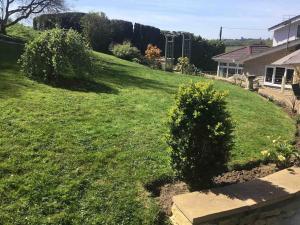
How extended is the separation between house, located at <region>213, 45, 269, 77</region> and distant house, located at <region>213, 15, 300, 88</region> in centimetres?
80

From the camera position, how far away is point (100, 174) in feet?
18.1

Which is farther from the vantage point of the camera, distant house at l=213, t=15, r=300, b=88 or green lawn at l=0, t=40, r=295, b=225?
distant house at l=213, t=15, r=300, b=88

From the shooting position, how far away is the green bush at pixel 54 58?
9.73 metres

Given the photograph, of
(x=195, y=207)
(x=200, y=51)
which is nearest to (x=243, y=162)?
(x=195, y=207)

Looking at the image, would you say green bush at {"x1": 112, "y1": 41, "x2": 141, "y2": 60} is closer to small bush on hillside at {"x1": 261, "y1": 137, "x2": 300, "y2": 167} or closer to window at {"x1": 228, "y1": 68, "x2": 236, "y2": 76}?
window at {"x1": 228, "y1": 68, "x2": 236, "y2": 76}

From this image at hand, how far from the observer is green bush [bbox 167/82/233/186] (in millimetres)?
5008

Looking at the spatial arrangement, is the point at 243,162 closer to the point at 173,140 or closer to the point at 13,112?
the point at 173,140

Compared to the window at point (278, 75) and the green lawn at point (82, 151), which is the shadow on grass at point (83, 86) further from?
the window at point (278, 75)

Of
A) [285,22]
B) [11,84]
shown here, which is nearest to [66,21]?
[285,22]

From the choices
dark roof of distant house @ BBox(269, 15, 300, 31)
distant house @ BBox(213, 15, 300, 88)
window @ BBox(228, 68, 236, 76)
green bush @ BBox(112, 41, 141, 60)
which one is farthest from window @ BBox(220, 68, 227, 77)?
green bush @ BBox(112, 41, 141, 60)

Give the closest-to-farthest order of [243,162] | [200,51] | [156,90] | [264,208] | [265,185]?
[264,208] < [265,185] < [243,162] < [156,90] < [200,51]

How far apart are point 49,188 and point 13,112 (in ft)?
7.58

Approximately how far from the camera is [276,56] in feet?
105

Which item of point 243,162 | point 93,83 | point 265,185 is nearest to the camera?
point 265,185
